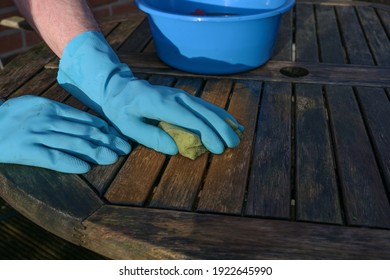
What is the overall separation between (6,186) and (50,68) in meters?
0.61

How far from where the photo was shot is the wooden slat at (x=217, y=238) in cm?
75

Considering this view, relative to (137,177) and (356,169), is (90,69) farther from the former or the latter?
(356,169)

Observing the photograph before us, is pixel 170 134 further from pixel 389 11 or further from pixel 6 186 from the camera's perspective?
pixel 389 11

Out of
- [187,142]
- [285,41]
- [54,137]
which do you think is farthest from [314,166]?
[285,41]

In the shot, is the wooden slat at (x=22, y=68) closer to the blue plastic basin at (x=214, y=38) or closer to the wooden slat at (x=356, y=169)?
the blue plastic basin at (x=214, y=38)

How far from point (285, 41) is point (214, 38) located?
473 mm

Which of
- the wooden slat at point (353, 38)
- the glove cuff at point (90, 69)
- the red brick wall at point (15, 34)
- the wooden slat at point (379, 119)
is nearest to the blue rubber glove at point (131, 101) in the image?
the glove cuff at point (90, 69)

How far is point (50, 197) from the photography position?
876mm

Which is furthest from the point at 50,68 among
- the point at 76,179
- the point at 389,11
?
the point at 389,11

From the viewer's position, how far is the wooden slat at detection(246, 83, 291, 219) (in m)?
0.85

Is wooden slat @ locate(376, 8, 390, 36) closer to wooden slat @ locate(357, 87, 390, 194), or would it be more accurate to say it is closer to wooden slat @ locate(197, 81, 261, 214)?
wooden slat @ locate(357, 87, 390, 194)

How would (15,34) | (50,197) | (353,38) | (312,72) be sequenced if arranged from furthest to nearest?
1. (15,34)
2. (353,38)
3. (312,72)
4. (50,197)

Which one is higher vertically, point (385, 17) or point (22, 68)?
point (22, 68)

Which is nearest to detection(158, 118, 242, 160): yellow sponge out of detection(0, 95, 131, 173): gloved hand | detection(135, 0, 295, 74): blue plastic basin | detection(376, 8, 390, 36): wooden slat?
detection(0, 95, 131, 173): gloved hand
